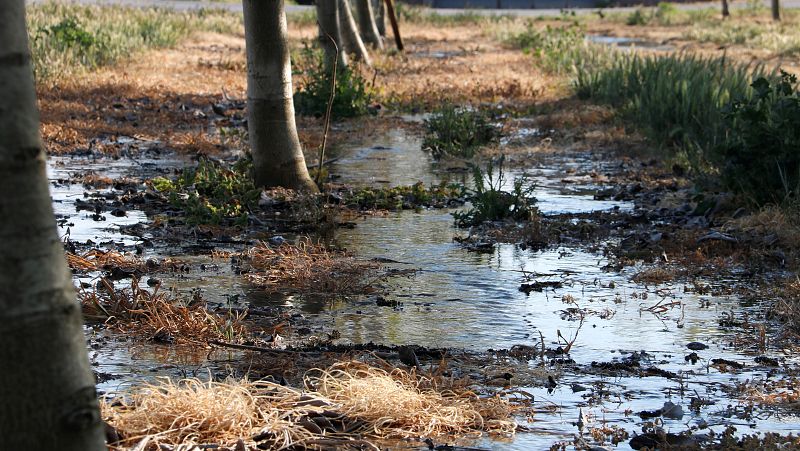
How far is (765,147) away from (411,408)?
521 cm

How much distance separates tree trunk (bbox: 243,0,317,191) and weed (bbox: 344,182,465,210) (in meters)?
0.45

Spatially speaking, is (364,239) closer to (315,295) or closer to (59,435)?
(315,295)

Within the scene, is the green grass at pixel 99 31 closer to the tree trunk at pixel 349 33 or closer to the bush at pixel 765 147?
the tree trunk at pixel 349 33

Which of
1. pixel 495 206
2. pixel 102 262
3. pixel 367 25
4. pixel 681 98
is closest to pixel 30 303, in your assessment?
pixel 102 262

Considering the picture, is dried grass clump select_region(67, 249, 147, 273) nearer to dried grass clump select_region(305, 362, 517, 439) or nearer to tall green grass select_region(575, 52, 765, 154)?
dried grass clump select_region(305, 362, 517, 439)

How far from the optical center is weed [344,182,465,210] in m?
10.0

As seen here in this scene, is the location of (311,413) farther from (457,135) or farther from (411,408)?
(457,135)

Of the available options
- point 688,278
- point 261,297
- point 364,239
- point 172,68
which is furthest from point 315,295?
point 172,68

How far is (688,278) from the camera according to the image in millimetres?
7469

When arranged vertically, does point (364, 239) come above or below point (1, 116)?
below

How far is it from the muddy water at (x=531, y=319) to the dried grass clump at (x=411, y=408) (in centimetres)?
17

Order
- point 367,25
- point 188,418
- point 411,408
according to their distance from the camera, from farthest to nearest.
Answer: point 367,25
point 411,408
point 188,418

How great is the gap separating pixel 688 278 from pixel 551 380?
98.5 inches

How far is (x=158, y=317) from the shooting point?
19.6ft
